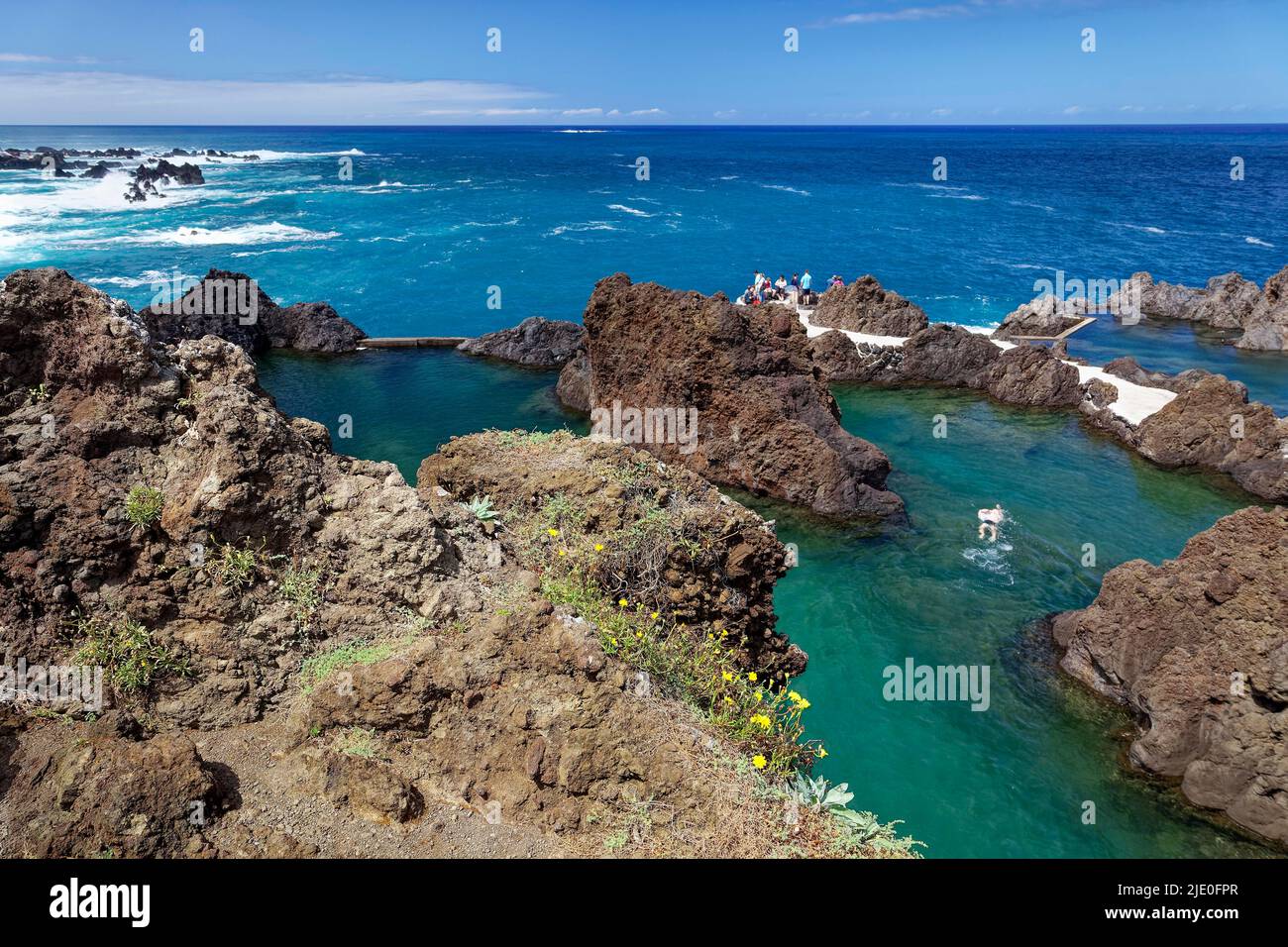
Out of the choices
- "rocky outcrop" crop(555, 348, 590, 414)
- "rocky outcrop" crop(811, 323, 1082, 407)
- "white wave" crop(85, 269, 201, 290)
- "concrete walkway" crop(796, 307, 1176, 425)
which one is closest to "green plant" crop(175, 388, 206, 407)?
"rocky outcrop" crop(555, 348, 590, 414)

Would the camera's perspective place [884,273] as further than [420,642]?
Yes

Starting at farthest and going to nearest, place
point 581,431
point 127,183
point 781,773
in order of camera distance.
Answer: point 127,183 → point 581,431 → point 781,773

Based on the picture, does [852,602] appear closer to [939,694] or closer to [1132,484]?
[939,694]

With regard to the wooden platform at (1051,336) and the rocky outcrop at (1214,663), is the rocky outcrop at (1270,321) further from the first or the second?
the rocky outcrop at (1214,663)

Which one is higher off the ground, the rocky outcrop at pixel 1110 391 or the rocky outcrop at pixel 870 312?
the rocky outcrop at pixel 870 312

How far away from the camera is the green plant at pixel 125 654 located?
6477mm

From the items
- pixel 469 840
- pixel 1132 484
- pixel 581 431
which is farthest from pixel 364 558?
pixel 1132 484

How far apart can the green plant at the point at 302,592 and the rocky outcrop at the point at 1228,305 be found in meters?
42.4

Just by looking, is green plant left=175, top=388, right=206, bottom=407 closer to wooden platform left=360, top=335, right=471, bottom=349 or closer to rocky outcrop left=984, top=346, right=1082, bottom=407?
rocky outcrop left=984, top=346, right=1082, bottom=407

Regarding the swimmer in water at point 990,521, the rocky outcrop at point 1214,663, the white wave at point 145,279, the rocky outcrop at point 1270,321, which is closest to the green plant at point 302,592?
the rocky outcrop at point 1214,663

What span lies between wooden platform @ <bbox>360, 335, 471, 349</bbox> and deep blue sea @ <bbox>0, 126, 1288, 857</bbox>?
1.29 meters

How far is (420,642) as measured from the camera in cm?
697

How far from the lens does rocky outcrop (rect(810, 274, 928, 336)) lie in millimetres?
33562

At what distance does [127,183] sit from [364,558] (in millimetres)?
106329
